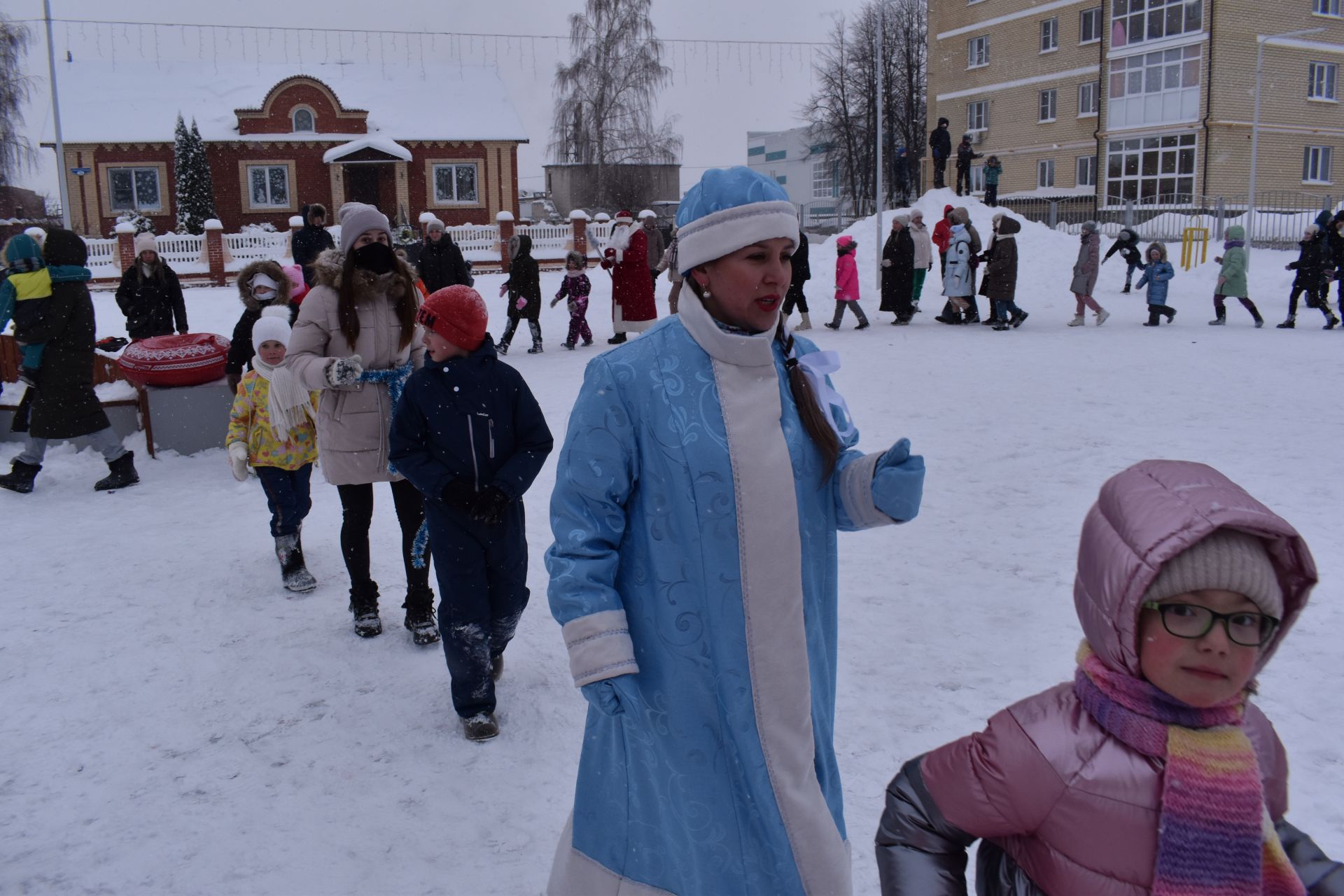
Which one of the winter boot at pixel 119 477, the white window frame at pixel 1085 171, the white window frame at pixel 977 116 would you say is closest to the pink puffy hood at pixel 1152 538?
the winter boot at pixel 119 477

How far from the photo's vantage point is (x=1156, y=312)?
620 inches

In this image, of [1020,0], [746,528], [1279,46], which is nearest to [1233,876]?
[746,528]

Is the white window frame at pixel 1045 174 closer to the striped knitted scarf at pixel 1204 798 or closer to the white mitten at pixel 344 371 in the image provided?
the white mitten at pixel 344 371

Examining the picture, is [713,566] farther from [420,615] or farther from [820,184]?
[820,184]

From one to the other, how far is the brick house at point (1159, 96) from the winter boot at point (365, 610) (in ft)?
116

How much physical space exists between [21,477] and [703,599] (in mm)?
7309

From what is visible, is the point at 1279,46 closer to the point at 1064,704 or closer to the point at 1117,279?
the point at 1117,279

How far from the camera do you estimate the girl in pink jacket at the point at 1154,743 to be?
1.55 m

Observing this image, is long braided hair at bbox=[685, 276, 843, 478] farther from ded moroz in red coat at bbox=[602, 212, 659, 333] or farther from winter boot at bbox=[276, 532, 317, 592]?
ded moroz in red coat at bbox=[602, 212, 659, 333]

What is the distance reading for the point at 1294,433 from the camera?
8141mm

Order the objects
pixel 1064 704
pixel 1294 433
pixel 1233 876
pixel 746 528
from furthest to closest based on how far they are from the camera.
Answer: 1. pixel 1294 433
2. pixel 746 528
3. pixel 1064 704
4. pixel 1233 876

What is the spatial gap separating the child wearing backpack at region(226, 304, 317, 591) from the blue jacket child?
1370 centimetres

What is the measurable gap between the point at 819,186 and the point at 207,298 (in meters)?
57.1

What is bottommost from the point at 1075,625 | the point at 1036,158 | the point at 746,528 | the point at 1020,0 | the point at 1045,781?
the point at 1075,625
